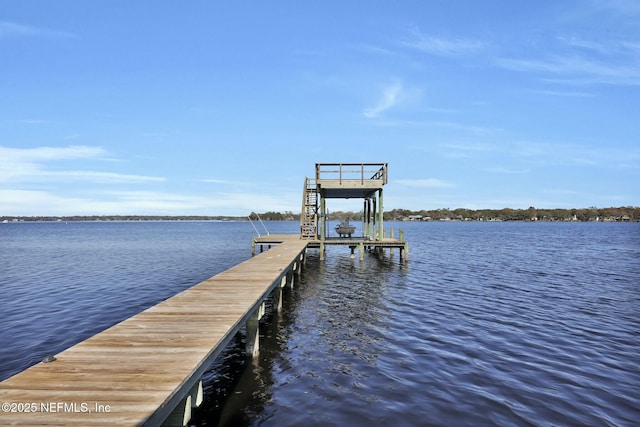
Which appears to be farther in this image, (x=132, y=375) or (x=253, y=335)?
(x=253, y=335)

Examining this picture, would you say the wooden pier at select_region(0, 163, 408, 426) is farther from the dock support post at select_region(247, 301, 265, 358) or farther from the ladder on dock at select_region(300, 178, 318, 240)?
the ladder on dock at select_region(300, 178, 318, 240)

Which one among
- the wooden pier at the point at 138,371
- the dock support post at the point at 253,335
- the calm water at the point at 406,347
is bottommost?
the calm water at the point at 406,347

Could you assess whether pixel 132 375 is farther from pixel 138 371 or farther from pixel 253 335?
pixel 253 335

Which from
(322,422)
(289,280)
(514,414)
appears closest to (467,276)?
(289,280)

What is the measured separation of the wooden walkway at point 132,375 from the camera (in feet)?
12.1

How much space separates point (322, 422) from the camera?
6109mm

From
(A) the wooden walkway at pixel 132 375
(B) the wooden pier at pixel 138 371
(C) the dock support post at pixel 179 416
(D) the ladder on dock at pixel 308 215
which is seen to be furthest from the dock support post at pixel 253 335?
(D) the ladder on dock at pixel 308 215

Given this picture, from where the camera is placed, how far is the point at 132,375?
457 centimetres

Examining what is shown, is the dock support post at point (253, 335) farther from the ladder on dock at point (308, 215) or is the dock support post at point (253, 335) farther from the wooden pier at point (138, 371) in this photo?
the ladder on dock at point (308, 215)

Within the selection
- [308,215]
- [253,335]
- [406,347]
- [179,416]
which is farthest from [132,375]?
Result: [308,215]

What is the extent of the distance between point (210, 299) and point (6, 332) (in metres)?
7.32

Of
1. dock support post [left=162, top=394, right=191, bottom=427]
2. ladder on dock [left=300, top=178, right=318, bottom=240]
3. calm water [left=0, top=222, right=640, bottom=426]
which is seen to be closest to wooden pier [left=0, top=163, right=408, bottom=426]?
dock support post [left=162, top=394, right=191, bottom=427]

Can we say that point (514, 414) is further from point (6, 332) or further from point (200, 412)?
point (6, 332)

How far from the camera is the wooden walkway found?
3680mm
